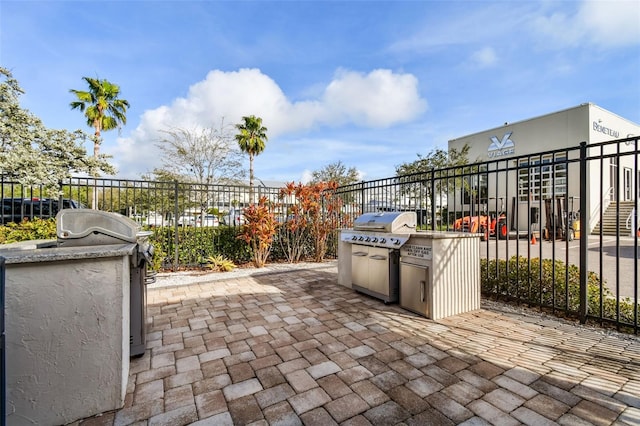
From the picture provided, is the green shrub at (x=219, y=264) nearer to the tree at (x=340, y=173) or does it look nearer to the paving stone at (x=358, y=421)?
the paving stone at (x=358, y=421)

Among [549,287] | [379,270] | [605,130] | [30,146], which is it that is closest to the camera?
[549,287]

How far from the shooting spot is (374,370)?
2334 mm

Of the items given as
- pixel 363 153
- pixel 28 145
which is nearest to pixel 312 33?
pixel 28 145

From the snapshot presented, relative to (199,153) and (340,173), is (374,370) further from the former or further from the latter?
(340,173)

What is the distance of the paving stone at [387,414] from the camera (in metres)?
1.73

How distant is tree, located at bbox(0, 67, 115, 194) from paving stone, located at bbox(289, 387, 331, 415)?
643 cm

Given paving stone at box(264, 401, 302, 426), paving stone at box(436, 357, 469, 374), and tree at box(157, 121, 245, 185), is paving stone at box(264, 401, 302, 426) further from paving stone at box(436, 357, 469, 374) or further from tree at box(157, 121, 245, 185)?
tree at box(157, 121, 245, 185)

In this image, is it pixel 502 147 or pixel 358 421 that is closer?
pixel 358 421

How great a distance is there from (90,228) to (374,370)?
8.99ft

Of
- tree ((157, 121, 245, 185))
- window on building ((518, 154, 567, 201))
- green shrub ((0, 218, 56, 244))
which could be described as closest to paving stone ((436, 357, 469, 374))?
window on building ((518, 154, 567, 201))

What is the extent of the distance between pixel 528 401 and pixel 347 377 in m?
1.27

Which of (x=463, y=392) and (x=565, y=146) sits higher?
(x=565, y=146)

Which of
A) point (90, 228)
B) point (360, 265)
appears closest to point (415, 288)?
point (360, 265)

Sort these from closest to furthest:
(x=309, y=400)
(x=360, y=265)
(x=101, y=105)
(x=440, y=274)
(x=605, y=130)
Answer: (x=309, y=400)
(x=440, y=274)
(x=360, y=265)
(x=101, y=105)
(x=605, y=130)
